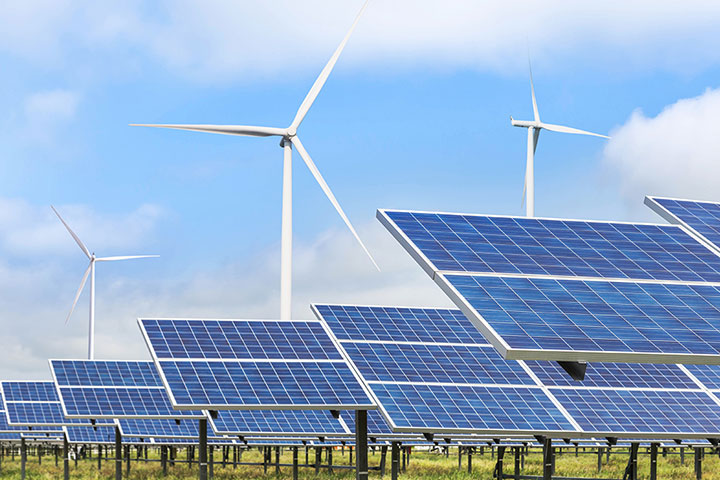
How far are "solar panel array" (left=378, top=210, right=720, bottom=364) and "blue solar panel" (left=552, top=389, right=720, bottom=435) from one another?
29.9 ft

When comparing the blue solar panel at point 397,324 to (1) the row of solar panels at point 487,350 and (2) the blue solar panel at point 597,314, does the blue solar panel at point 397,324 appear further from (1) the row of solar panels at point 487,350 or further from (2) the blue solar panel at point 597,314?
(2) the blue solar panel at point 597,314

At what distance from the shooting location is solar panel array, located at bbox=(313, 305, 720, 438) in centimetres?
2938

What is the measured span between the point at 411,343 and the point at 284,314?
19.5ft

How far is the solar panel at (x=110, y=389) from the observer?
129 feet

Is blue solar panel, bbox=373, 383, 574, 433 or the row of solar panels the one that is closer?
the row of solar panels

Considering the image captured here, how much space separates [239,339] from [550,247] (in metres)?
13.2

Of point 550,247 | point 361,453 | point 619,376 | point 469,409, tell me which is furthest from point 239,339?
point 619,376

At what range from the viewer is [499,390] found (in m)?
31.9

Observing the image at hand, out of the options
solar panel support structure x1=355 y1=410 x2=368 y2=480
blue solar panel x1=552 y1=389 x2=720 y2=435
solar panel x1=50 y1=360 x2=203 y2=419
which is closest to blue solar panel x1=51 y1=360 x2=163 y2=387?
solar panel x1=50 y1=360 x2=203 y2=419

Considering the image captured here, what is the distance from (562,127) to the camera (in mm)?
56812

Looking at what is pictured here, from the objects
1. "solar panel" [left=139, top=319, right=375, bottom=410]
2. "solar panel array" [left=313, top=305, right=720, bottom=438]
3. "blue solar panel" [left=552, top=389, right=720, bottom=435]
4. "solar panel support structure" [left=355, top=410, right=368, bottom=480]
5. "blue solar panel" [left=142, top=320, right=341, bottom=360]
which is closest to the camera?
"solar panel support structure" [left=355, top=410, right=368, bottom=480]

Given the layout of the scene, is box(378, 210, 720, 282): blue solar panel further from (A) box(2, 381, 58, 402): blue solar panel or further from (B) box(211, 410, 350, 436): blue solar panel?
(A) box(2, 381, 58, 402): blue solar panel

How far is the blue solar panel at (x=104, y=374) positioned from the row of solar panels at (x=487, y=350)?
0.39ft

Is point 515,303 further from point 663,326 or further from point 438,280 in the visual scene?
point 663,326
